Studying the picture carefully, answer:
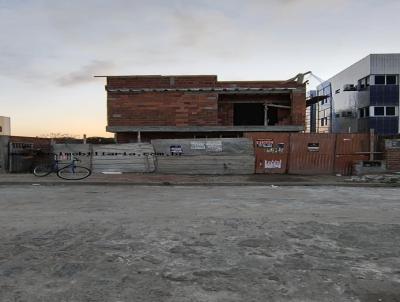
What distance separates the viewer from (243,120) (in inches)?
1398

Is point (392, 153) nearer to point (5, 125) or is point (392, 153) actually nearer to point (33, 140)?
point (33, 140)

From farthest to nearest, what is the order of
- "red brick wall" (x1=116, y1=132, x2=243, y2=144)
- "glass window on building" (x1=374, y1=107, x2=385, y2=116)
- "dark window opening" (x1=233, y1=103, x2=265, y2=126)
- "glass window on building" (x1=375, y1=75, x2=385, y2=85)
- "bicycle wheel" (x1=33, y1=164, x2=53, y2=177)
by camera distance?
"glass window on building" (x1=375, y1=75, x2=385, y2=85), "glass window on building" (x1=374, y1=107, x2=385, y2=116), "dark window opening" (x1=233, y1=103, x2=265, y2=126), "red brick wall" (x1=116, y1=132, x2=243, y2=144), "bicycle wheel" (x1=33, y1=164, x2=53, y2=177)

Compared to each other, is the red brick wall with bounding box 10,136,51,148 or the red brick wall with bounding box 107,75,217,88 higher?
the red brick wall with bounding box 107,75,217,88

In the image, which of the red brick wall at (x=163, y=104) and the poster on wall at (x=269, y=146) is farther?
the red brick wall at (x=163, y=104)

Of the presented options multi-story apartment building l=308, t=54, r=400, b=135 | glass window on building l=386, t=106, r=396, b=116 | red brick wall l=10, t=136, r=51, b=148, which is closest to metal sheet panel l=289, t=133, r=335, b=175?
red brick wall l=10, t=136, r=51, b=148

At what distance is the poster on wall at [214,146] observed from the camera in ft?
73.5

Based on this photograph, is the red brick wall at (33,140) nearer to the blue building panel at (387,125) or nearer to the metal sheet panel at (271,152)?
the metal sheet panel at (271,152)

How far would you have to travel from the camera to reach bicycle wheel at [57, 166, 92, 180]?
19.7 meters

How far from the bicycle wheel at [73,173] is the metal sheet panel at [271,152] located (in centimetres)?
786

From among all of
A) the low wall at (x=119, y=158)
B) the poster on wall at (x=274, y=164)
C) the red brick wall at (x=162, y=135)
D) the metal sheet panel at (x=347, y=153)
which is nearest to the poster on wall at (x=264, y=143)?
the poster on wall at (x=274, y=164)

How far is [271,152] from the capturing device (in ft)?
73.1

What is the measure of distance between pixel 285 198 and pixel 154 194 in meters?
3.98

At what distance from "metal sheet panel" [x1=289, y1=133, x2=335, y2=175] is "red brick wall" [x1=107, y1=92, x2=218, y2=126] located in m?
7.63

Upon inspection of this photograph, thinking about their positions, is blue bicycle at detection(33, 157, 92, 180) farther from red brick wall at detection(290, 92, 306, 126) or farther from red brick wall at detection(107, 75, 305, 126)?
red brick wall at detection(290, 92, 306, 126)
